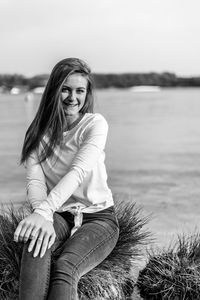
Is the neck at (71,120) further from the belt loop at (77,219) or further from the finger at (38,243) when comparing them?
the finger at (38,243)

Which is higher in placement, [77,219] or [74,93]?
[74,93]

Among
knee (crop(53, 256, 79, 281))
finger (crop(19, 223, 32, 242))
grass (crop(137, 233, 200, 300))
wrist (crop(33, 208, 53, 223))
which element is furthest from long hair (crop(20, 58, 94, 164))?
grass (crop(137, 233, 200, 300))

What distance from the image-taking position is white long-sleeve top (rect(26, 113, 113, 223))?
2.81m

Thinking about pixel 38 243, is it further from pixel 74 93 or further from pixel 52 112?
pixel 74 93

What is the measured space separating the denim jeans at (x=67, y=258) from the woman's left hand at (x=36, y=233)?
3cm

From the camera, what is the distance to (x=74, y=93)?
10.2 ft

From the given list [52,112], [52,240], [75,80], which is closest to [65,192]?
[52,240]

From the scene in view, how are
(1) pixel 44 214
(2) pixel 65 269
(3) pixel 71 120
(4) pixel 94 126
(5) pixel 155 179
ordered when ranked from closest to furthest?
1. (2) pixel 65 269
2. (1) pixel 44 214
3. (4) pixel 94 126
4. (3) pixel 71 120
5. (5) pixel 155 179

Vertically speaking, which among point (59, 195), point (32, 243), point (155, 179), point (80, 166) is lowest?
point (155, 179)

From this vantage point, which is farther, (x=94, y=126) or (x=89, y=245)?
(x=94, y=126)

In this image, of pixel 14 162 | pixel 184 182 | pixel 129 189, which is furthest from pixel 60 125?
pixel 14 162

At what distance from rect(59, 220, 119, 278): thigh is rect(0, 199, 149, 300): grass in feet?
0.71

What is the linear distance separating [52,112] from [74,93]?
0.15 m

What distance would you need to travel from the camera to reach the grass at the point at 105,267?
295cm
